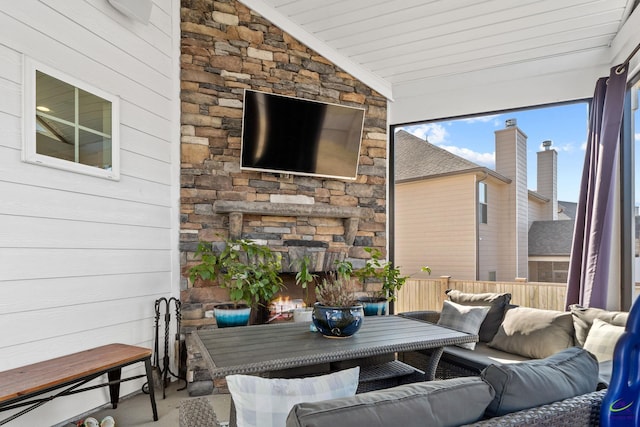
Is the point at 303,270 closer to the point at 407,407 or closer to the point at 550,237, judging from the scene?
the point at 407,407

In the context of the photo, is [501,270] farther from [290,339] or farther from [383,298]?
[290,339]

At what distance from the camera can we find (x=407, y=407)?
108 cm

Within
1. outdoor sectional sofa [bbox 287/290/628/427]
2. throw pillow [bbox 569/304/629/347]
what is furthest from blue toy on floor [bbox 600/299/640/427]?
throw pillow [bbox 569/304/629/347]

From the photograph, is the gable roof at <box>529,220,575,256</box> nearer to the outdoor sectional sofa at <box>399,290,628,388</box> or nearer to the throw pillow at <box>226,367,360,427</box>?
the outdoor sectional sofa at <box>399,290,628,388</box>

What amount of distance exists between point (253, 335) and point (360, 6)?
114 inches

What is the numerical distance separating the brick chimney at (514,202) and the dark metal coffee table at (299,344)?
8.38 ft

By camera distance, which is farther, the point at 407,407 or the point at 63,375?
the point at 63,375

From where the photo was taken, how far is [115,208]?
3.04m

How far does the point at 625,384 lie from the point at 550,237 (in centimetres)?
366

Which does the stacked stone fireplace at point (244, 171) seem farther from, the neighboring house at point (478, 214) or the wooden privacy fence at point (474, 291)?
the neighboring house at point (478, 214)

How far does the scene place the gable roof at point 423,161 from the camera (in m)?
4.94

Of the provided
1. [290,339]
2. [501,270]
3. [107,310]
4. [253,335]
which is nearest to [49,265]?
[107,310]

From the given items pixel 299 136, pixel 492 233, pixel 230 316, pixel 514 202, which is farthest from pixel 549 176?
pixel 230 316

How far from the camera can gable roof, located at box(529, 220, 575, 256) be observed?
4.24m
